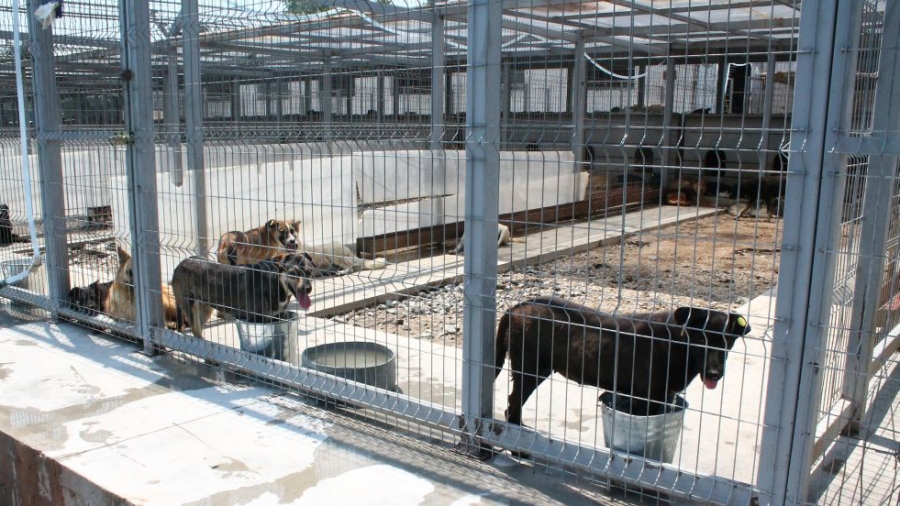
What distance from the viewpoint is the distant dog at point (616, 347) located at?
2994 millimetres

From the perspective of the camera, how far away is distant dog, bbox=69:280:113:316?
559 cm

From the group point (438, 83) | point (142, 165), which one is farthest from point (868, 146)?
point (438, 83)

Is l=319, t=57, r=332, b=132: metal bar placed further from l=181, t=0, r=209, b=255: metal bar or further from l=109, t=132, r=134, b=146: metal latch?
l=109, t=132, r=134, b=146: metal latch

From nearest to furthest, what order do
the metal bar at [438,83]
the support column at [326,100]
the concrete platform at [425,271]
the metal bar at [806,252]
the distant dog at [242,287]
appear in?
the metal bar at [806,252] < the distant dog at [242,287] < the concrete platform at [425,271] < the support column at [326,100] < the metal bar at [438,83]

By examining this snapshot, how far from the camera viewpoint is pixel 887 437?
3812 mm

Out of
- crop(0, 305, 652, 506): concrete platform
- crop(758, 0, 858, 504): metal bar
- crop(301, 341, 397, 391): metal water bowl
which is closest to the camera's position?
crop(758, 0, 858, 504): metal bar

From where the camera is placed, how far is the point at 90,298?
18.5ft

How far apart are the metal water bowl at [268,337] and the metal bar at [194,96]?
744mm

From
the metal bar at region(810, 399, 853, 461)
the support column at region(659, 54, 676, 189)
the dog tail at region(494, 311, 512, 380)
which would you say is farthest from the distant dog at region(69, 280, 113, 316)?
the metal bar at region(810, 399, 853, 461)

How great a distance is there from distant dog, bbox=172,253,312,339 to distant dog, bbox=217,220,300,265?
92cm

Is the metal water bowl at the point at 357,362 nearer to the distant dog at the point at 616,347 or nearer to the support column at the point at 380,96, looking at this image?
the distant dog at the point at 616,347

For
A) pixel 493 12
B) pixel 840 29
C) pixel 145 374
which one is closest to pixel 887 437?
pixel 840 29

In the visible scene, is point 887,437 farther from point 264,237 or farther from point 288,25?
point 264,237

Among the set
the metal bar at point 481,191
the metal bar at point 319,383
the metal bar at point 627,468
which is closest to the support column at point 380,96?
the metal bar at point 319,383
